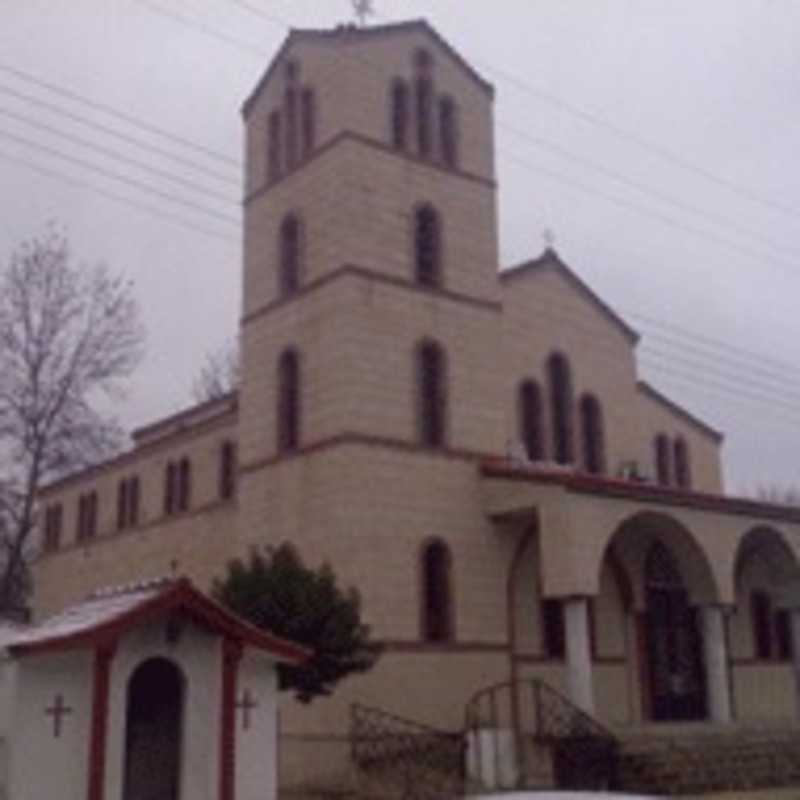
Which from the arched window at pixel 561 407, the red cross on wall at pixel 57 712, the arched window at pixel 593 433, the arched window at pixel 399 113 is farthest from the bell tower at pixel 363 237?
the red cross on wall at pixel 57 712

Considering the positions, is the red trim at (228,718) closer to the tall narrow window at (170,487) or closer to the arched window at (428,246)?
the arched window at (428,246)

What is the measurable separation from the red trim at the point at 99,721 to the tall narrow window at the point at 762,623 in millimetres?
20742

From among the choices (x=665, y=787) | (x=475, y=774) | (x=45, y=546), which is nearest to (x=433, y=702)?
(x=475, y=774)

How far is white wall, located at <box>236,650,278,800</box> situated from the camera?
1686cm

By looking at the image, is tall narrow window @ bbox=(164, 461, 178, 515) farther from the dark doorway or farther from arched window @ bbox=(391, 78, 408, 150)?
the dark doorway

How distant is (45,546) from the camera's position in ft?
146

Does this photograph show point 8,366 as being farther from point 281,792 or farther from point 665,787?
point 665,787

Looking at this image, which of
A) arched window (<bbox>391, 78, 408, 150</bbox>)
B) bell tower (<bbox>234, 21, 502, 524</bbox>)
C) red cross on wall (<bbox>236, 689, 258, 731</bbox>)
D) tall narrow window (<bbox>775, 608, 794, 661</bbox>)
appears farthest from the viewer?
tall narrow window (<bbox>775, 608, 794, 661</bbox>)

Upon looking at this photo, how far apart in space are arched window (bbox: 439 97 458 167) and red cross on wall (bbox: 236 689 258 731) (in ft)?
52.5

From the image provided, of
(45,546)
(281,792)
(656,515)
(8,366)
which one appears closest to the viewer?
(281,792)

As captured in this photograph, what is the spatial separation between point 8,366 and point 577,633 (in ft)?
64.9

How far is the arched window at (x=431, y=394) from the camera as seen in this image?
2678 cm

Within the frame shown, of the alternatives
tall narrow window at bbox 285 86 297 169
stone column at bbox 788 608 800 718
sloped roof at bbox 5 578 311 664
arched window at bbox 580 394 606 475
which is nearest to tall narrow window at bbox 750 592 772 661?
stone column at bbox 788 608 800 718

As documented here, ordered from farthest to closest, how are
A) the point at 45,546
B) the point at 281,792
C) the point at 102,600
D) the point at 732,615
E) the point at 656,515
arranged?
the point at 45,546
the point at 732,615
the point at 656,515
the point at 281,792
the point at 102,600
